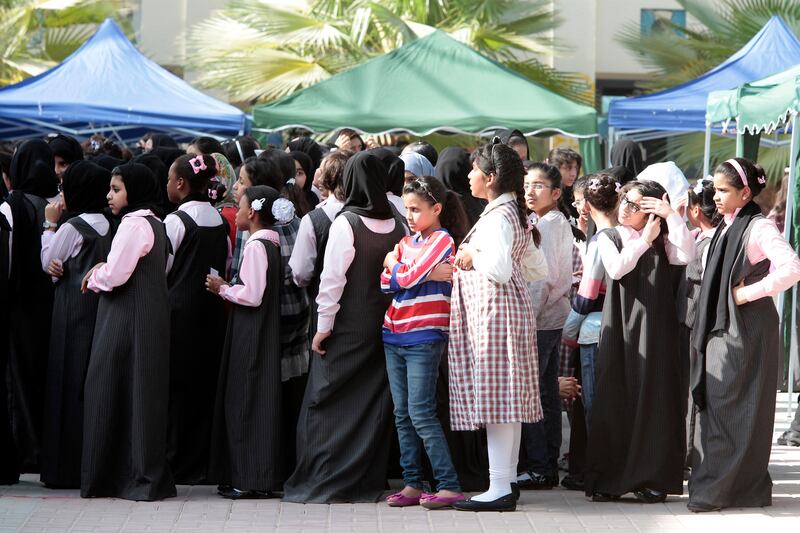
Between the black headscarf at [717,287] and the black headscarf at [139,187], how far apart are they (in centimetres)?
296

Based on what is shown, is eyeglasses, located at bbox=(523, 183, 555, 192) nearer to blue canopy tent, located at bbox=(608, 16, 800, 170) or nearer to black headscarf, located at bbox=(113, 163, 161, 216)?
black headscarf, located at bbox=(113, 163, 161, 216)

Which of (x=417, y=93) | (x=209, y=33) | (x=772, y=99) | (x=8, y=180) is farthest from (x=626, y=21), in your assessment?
(x=8, y=180)

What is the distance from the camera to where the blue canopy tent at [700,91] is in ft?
49.9

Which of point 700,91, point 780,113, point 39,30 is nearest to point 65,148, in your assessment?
point 780,113

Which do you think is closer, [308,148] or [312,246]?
[312,246]

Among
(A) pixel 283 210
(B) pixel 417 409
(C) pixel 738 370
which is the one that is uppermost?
(A) pixel 283 210

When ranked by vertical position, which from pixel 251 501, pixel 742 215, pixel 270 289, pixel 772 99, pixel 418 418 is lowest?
pixel 251 501

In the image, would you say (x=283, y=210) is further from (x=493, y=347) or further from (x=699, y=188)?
(x=699, y=188)

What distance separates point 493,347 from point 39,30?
19246 mm

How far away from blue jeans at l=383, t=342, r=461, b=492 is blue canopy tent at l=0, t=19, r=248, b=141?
840cm

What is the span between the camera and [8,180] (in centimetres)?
858

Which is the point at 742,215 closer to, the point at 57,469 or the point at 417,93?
the point at 57,469

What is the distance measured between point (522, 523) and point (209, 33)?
54.2 feet

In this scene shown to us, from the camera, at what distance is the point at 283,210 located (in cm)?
712
